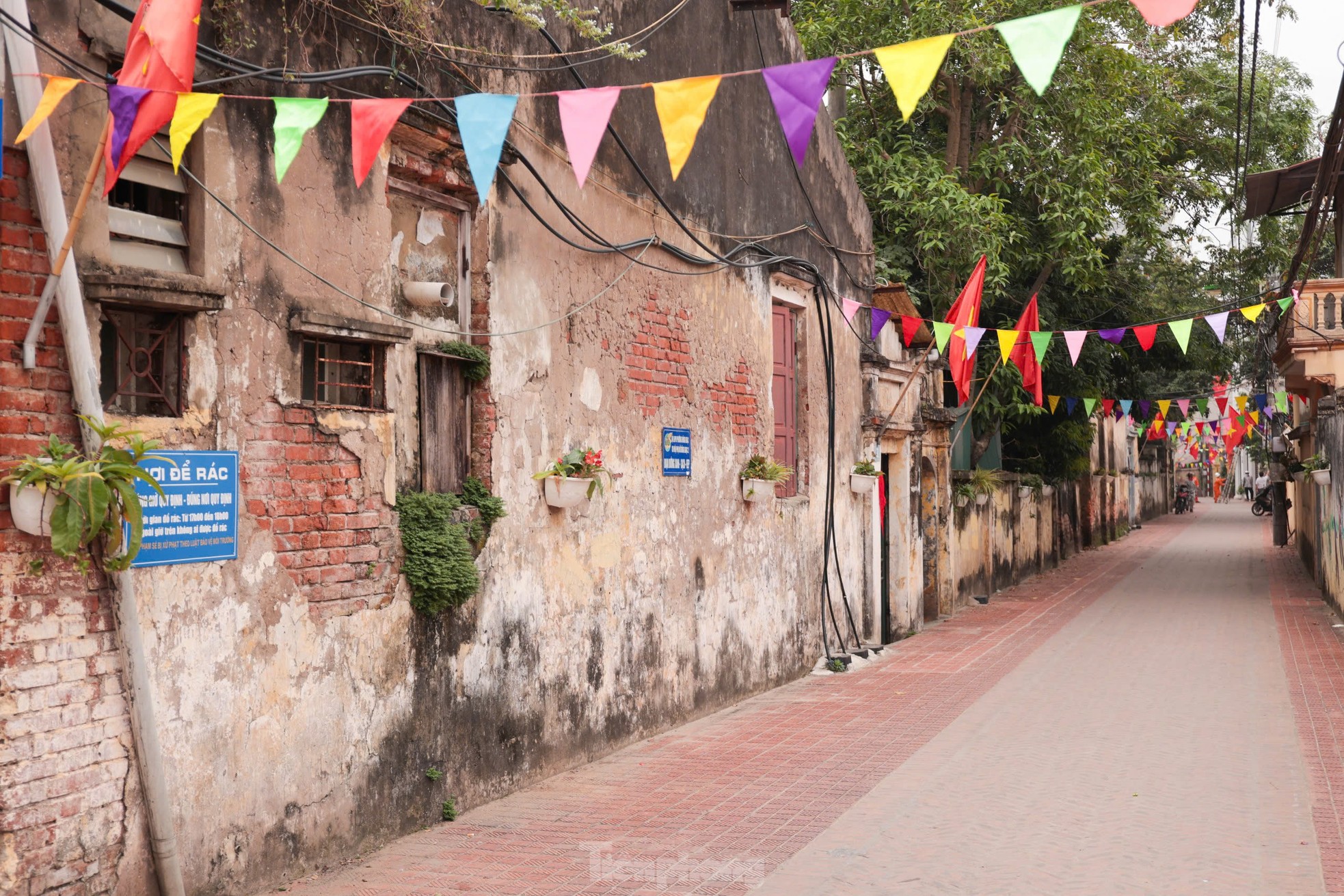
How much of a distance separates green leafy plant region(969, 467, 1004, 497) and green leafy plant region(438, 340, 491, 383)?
541 inches

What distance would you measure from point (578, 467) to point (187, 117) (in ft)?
11.9

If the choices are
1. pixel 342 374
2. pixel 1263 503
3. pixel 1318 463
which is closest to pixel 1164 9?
pixel 342 374

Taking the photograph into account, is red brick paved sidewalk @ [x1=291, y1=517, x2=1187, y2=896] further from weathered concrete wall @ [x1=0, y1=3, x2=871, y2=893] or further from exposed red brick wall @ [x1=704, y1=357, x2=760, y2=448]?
exposed red brick wall @ [x1=704, y1=357, x2=760, y2=448]

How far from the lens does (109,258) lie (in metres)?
4.73

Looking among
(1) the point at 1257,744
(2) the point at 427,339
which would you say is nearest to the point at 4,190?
(2) the point at 427,339

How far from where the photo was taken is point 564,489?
297 inches

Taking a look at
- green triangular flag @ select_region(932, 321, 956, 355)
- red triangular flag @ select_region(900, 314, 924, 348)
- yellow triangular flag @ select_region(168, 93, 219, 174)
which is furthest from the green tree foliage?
yellow triangular flag @ select_region(168, 93, 219, 174)

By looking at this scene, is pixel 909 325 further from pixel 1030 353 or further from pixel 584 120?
pixel 584 120

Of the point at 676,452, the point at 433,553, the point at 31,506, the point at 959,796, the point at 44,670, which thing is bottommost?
the point at 959,796

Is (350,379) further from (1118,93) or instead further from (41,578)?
(1118,93)

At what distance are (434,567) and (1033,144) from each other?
1483 centimetres

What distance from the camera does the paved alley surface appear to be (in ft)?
18.9

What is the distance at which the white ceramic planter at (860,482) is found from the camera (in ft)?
43.7

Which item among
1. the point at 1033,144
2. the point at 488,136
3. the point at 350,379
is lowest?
the point at 350,379
